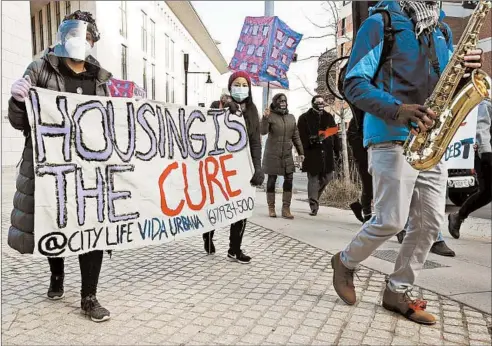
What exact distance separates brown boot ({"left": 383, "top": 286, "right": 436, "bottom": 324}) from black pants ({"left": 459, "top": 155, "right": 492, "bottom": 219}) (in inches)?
121

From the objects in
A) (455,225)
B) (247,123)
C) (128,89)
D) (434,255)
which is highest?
(128,89)

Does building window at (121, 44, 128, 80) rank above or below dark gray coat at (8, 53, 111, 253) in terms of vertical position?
above

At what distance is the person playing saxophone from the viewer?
2684 mm

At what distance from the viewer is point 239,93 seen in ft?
14.1

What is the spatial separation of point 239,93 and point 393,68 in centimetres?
185

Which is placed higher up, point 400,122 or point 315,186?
point 400,122

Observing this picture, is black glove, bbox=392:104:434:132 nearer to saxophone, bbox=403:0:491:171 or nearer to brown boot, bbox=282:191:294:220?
saxophone, bbox=403:0:491:171

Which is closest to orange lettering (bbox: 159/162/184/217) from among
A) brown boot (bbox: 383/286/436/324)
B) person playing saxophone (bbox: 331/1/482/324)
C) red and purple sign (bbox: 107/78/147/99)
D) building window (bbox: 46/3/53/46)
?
red and purple sign (bbox: 107/78/147/99)

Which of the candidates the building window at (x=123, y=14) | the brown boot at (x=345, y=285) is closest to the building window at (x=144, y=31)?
the building window at (x=123, y=14)

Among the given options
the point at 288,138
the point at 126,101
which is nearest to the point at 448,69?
the point at 126,101

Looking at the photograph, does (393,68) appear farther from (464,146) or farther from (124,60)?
(464,146)

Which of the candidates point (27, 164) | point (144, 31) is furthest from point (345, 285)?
point (144, 31)

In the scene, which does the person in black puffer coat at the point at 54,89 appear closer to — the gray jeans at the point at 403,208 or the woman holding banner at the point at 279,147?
the gray jeans at the point at 403,208

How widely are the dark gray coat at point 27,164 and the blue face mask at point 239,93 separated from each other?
5.39 feet
